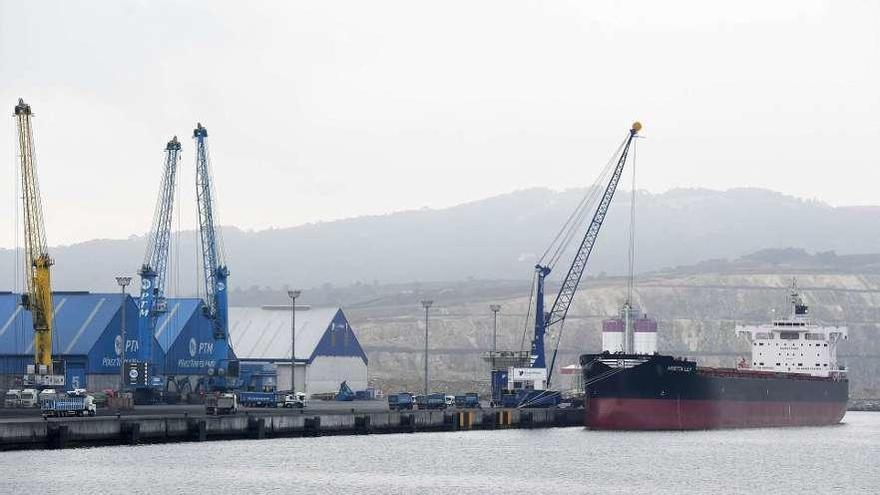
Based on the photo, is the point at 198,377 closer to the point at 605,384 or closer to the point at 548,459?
the point at 605,384

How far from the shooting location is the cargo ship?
410ft

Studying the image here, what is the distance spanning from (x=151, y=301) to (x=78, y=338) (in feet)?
26.3

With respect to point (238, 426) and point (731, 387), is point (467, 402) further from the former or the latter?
point (238, 426)

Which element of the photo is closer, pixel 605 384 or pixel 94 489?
pixel 94 489

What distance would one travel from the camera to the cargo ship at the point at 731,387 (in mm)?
125062

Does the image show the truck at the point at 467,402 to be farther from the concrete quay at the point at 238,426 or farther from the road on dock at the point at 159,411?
the road on dock at the point at 159,411

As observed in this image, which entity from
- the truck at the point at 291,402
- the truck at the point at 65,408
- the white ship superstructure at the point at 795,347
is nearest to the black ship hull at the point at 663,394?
the white ship superstructure at the point at 795,347

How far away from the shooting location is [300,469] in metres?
85.4

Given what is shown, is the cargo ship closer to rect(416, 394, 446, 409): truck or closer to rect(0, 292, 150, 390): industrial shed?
rect(416, 394, 446, 409): truck

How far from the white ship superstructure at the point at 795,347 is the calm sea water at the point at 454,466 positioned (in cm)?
3735

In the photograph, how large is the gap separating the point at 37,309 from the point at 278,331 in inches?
1901

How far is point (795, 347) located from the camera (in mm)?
155375

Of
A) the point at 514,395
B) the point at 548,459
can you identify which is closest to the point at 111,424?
the point at 548,459

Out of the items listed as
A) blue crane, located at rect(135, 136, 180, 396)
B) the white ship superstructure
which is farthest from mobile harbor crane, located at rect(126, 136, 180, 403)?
the white ship superstructure
